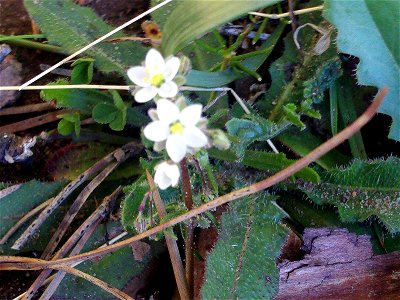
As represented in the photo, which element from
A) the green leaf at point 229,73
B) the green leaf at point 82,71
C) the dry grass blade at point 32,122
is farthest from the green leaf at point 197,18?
the dry grass blade at point 32,122

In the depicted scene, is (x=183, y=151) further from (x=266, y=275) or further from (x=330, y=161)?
(x=330, y=161)

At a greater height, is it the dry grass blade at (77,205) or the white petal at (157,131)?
the white petal at (157,131)

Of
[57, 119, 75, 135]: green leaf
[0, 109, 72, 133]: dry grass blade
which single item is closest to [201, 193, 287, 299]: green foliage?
[57, 119, 75, 135]: green leaf

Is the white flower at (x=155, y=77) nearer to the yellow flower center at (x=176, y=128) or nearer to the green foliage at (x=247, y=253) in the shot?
the yellow flower center at (x=176, y=128)

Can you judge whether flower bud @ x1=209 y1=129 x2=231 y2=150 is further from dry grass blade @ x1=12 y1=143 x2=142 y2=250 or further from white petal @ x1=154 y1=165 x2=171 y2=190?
dry grass blade @ x1=12 y1=143 x2=142 y2=250

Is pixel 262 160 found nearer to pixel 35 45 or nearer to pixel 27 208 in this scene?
pixel 27 208

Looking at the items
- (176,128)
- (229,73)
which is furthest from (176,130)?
(229,73)
